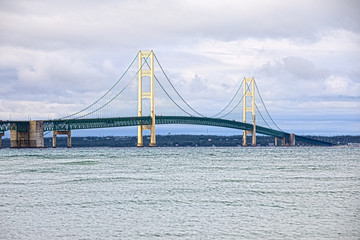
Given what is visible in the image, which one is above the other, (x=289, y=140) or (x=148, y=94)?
(x=148, y=94)

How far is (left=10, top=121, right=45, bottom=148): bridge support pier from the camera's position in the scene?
3477 inches

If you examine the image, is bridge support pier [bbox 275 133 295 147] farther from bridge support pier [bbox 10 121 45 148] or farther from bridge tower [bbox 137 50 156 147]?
bridge support pier [bbox 10 121 45 148]

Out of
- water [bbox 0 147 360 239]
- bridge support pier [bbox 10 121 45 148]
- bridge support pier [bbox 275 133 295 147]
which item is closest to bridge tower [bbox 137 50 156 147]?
bridge support pier [bbox 10 121 45 148]

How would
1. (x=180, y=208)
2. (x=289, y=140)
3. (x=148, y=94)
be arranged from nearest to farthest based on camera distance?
(x=180, y=208)
(x=148, y=94)
(x=289, y=140)

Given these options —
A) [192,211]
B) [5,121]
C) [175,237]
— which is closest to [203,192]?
[192,211]

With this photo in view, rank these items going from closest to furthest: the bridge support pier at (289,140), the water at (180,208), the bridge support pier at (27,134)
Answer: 1. the water at (180,208)
2. the bridge support pier at (27,134)
3. the bridge support pier at (289,140)

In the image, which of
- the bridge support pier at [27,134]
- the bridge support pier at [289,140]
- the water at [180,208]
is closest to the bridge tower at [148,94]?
the bridge support pier at [27,134]

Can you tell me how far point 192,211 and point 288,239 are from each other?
508 centimetres

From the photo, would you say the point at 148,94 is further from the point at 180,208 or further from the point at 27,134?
the point at 180,208

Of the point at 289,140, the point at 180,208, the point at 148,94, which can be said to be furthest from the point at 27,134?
the point at 180,208

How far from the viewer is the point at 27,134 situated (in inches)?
3536

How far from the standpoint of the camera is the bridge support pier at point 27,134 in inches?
3477

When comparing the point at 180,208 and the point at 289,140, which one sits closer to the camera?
the point at 180,208

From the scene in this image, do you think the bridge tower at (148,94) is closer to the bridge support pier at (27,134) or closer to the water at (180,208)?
the bridge support pier at (27,134)
